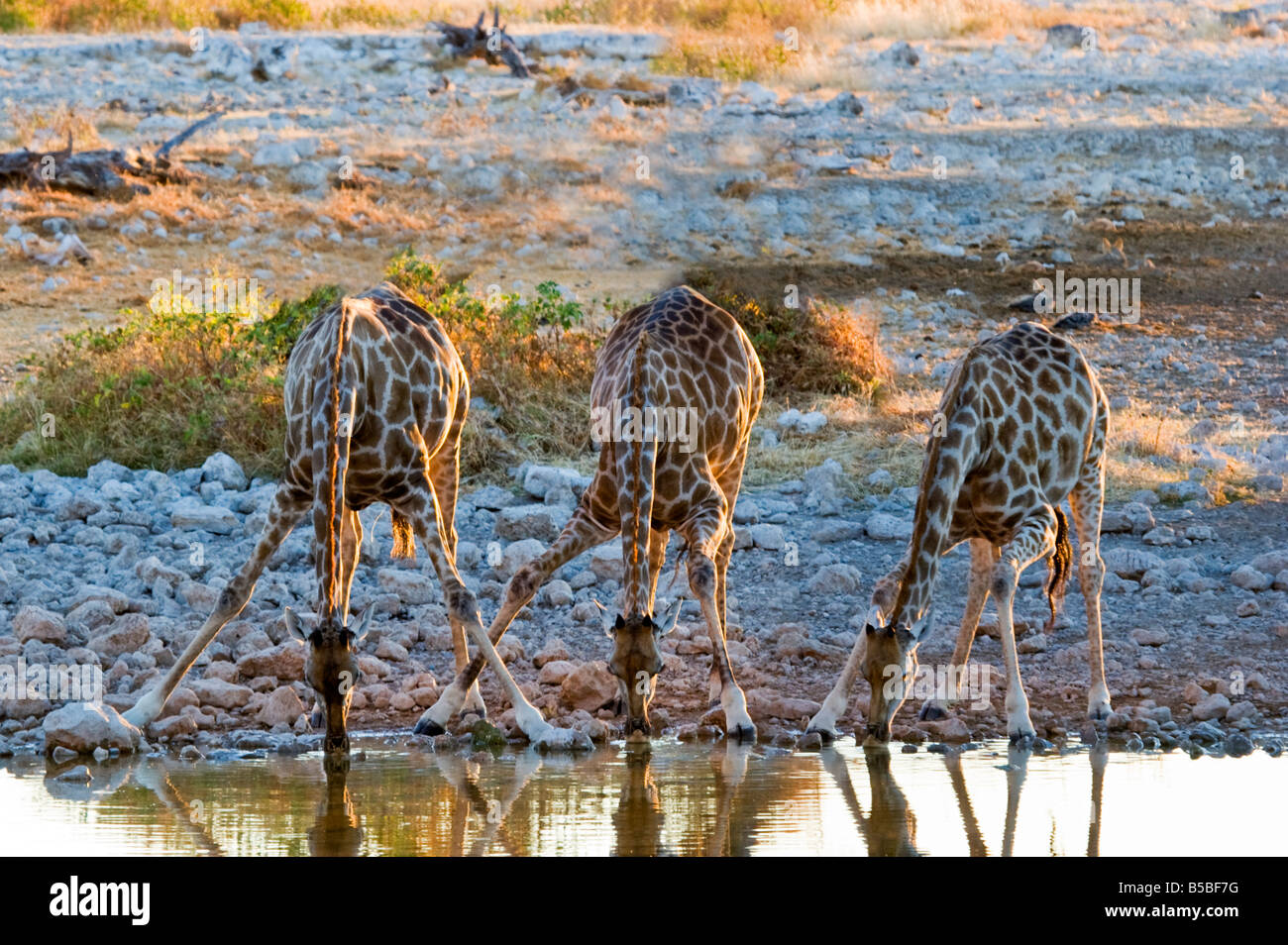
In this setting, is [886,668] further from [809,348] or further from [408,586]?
[809,348]

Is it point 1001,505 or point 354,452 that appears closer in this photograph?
point 354,452

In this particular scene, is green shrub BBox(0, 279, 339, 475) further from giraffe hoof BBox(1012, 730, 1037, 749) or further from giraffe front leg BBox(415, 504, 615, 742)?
giraffe hoof BBox(1012, 730, 1037, 749)

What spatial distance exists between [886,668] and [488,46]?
19.7 meters

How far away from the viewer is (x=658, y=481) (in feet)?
24.1

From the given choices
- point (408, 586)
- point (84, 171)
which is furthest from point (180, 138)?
point (408, 586)

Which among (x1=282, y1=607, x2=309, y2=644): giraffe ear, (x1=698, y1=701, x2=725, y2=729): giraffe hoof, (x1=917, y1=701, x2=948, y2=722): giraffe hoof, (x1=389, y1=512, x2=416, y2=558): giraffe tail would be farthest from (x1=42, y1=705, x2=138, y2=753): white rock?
(x1=917, y1=701, x2=948, y2=722): giraffe hoof

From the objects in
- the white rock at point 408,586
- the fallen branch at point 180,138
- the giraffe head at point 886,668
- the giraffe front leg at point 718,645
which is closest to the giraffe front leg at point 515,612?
Answer: the giraffe front leg at point 718,645

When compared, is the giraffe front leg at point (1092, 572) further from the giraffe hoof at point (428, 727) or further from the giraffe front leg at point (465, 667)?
the giraffe hoof at point (428, 727)

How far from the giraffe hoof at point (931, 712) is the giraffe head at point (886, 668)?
2.45 feet

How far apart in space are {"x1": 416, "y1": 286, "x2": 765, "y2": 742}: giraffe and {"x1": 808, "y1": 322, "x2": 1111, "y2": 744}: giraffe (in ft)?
2.38

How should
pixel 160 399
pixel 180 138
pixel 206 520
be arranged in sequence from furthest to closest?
1. pixel 180 138
2. pixel 160 399
3. pixel 206 520

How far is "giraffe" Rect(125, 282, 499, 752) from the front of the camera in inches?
260
